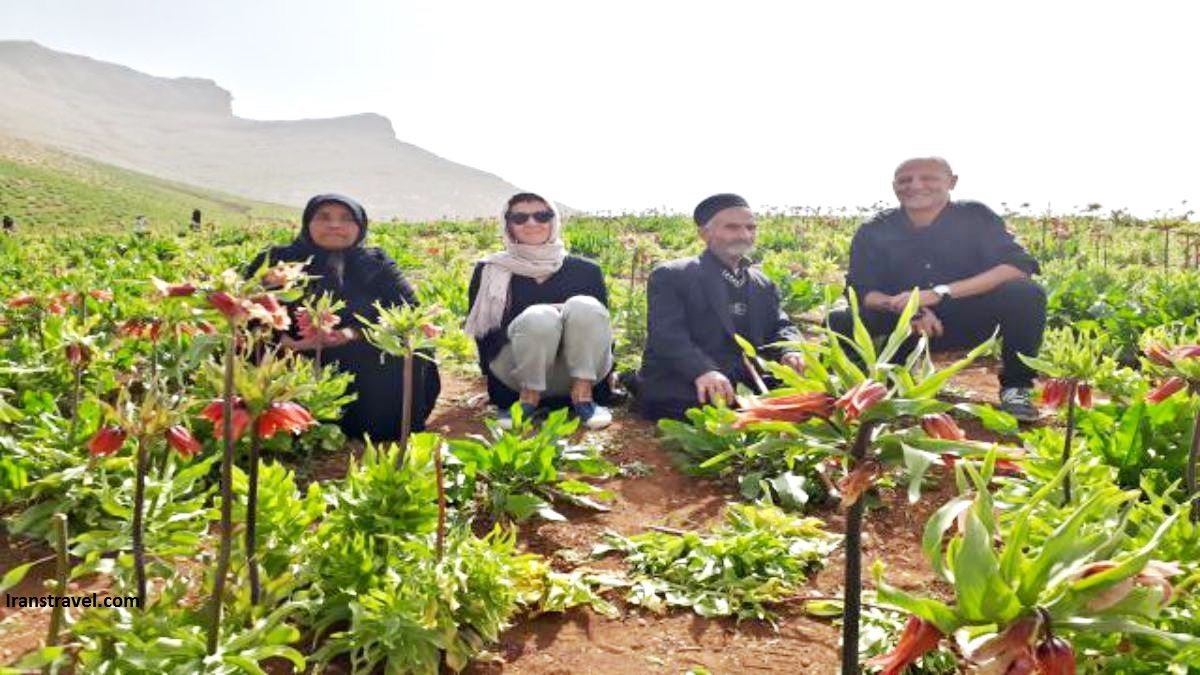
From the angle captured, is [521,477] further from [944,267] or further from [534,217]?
[944,267]

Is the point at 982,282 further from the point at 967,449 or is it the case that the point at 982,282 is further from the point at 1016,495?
the point at 967,449

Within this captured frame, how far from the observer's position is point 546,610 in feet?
8.93

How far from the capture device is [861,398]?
1.27 metres

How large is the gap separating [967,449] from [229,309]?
152 centimetres

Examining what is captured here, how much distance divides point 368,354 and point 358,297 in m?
0.35

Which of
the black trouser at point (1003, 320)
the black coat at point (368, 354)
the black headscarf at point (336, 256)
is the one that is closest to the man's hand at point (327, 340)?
the black coat at point (368, 354)

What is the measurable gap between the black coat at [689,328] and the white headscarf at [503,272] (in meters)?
0.73

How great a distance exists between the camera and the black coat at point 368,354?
468 centimetres

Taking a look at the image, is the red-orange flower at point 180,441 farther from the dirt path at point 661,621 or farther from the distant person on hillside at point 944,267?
the distant person on hillside at point 944,267

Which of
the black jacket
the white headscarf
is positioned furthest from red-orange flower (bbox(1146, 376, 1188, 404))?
the white headscarf

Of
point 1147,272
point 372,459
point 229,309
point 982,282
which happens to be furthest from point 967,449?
point 1147,272

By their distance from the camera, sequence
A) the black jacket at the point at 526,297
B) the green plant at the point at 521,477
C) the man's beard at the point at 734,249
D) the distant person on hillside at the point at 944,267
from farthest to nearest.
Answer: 1. the black jacket at the point at 526,297
2. the distant person on hillside at the point at 944,267
3. the man's beard at the point at 734,249
4. the green plant at the point at 521,477

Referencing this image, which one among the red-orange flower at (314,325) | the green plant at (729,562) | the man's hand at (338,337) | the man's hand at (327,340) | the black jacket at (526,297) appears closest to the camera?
the green plant at (729,562)

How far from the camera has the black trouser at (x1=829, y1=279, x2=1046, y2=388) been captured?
515 centimetres
